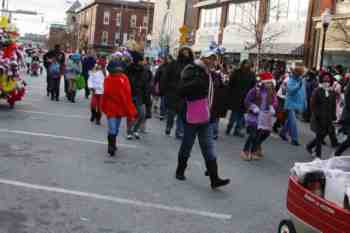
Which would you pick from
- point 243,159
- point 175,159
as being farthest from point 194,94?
point 243,159

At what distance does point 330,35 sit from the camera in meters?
29.5

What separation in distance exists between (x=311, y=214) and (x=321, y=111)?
6.87 m

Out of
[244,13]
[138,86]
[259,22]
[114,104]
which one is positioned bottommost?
[114,104]

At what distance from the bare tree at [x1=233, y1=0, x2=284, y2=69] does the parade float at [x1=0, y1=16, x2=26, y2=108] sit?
1942cm

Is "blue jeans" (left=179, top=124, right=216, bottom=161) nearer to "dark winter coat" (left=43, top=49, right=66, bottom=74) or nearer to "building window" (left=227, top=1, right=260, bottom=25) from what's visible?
"dark winter coat" (left=43, top=49, right=66, bottom=74)

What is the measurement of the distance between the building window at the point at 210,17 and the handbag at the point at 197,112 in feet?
138

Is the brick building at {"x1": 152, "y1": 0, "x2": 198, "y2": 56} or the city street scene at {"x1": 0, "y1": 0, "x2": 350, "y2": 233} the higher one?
the brick building at {"x1": 152, "y1": 0, "x2": 198, "y2": 56}

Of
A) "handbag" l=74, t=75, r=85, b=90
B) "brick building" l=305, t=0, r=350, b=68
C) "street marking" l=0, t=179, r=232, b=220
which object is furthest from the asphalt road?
"brick building" l=305, t=0, r=350, b=68

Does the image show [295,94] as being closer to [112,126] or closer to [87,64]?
[112,126]

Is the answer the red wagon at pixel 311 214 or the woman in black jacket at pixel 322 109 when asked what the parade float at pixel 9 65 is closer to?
the woman in black jacket at pixel 322 109

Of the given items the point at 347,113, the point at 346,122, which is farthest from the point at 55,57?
the point at 346,122

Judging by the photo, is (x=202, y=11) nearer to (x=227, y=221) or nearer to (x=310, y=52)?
(x=310, y=52)

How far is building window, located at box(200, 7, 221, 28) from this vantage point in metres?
49.8

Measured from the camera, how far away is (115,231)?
571cm
